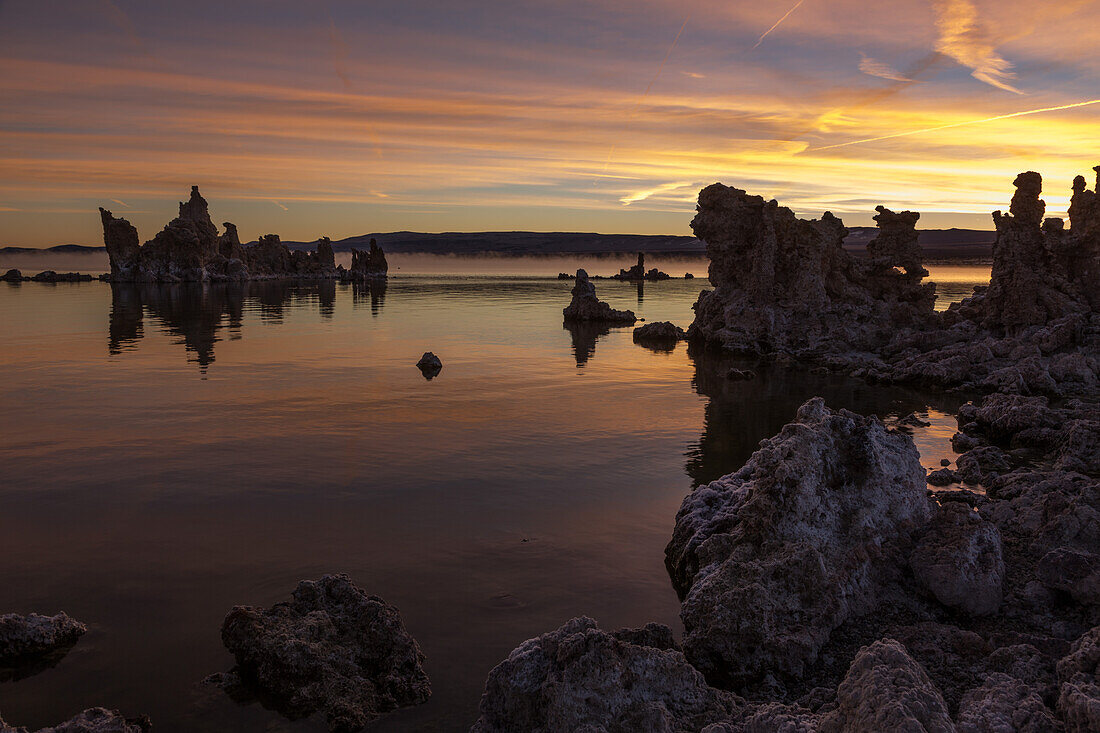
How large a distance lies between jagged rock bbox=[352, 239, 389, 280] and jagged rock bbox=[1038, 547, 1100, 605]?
146229 mm

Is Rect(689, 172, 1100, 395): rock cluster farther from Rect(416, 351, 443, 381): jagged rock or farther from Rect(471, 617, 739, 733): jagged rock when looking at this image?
Rect(471, 617, 739, 733): jagged rock

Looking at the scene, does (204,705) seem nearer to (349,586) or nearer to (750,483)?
(349,586)

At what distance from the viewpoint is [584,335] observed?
164 ft

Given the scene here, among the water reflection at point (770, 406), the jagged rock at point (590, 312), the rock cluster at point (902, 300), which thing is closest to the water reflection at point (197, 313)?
the jagged rock at point (590, 312)

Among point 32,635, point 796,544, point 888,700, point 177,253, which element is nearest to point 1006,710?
point 888,700

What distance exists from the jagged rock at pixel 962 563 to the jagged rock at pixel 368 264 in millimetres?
145200

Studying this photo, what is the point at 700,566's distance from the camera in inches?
446

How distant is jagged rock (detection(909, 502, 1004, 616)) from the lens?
30.8ft

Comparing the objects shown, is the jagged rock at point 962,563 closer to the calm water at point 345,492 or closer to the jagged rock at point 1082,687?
the jagged rock at point 1082,687

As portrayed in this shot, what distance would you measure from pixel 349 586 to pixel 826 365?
3169 cm

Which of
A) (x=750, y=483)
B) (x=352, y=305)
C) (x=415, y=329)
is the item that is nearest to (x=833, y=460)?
(x=750, y=483)

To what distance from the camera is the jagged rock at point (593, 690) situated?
641 cm

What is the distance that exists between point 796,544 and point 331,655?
6.51 metres

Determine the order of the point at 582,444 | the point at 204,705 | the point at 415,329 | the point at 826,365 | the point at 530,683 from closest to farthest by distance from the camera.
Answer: the point at 530,683, the point at 204,705, the point at 582,444, the point at 826,365, the point at 415,329
